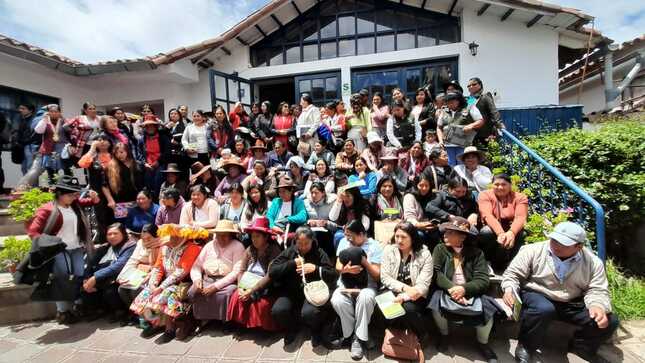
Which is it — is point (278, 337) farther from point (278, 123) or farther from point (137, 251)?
point (278, 123)

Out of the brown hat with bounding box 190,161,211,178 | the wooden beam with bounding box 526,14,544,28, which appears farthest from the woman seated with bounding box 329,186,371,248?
the wooden beam with bounding box 526,14,544,28

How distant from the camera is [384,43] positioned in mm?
8844

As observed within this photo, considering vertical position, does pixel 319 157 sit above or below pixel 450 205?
above

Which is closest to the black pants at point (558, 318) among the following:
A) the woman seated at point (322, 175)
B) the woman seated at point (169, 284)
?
the woman seated at point (322, 175)

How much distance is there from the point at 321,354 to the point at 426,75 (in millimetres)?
7777

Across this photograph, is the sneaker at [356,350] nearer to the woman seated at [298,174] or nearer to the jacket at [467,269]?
the jacket at [467,269]

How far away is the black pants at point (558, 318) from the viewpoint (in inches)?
Answer: 113

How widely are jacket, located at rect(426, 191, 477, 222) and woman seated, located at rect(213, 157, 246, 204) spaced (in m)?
3.30

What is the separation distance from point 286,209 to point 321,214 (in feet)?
1.78

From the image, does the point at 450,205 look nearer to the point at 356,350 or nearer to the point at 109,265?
the point at 356,350

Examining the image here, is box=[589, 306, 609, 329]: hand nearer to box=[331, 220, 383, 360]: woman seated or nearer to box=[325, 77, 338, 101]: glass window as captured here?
box=[331, 220, 383, 360]: woman seated

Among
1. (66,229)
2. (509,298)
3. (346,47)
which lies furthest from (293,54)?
(509,298)

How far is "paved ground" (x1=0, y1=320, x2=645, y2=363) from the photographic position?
3.07 meters

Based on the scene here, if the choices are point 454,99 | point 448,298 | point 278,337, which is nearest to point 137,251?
point 278,337
